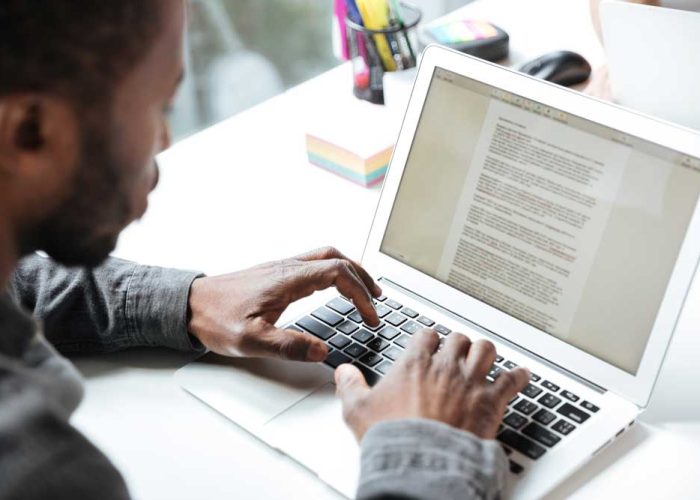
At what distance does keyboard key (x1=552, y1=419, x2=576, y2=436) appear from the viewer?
80 cm

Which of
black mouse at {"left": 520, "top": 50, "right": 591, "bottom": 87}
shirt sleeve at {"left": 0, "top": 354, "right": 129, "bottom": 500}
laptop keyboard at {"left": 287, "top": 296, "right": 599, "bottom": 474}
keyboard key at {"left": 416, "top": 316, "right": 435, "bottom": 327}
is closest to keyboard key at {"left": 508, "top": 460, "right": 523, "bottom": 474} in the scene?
laptop keyboard at {"left": 287, "top": 296, "right": 599, "bottom": 474}

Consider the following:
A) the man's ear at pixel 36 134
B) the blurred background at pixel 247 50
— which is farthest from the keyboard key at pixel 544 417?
the blurred background at pixel 247 50

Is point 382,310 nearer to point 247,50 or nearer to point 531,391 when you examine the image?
point 531,391

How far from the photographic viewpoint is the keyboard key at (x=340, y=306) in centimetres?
98

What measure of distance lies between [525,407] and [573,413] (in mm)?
41

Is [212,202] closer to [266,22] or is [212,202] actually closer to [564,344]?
[564,344]

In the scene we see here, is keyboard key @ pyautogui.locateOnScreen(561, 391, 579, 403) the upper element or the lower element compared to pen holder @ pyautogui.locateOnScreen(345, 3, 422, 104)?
lower

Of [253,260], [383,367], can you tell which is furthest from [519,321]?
[253,260]

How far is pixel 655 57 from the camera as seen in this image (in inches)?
44.4

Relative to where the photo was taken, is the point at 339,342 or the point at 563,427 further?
the point at 339,342

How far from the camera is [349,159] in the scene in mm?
1237

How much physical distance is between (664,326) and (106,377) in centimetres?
52

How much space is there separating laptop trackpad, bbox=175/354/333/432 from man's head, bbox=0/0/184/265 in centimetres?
20

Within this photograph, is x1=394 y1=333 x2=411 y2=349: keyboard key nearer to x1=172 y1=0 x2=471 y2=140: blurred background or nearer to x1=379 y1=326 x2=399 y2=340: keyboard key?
x1=379 y1=326 x2=399 y2=340: keyboard key
